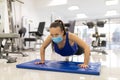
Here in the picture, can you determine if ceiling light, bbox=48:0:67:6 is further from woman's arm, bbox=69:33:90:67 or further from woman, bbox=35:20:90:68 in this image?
woman's arm, bbox=69:33:90:67

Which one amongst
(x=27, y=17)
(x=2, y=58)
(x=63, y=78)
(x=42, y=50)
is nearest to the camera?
(x=63, y=78)

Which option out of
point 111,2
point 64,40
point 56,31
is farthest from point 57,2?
point 56,31

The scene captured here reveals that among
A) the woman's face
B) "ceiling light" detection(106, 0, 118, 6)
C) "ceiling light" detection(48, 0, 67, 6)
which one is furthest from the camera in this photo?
"ceiling light" detection(48, 0, 67, 6)

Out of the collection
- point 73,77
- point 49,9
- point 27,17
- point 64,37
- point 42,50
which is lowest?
point 73,77

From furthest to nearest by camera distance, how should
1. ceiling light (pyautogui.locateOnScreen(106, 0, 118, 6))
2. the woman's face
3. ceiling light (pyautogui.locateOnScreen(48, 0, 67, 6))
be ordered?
ceiling light (pyautogui.locateOnScreen(48, 0, 67, 6)) < ceiling light (pyautogui.locateOnScreen(106, 0, 118, 6)) < the woman's face

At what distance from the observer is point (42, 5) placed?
845 cm

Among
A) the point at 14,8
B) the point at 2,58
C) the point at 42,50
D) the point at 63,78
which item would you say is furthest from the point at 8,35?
the point at 14,8

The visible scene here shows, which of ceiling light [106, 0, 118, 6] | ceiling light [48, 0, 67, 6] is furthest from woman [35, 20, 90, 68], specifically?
ceiling light [106, 0, 118, 6]

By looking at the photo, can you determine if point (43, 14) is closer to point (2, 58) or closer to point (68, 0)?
point (68, 0)

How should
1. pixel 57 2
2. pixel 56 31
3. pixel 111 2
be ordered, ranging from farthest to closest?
pixel 57 2, pixel 111 2, pixel 56 31

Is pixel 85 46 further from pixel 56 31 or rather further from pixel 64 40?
pixel 56 31

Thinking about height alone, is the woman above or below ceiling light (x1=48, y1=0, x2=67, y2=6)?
below

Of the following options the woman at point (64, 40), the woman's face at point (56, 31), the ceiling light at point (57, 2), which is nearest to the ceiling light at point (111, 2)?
the ceiling light at point (57, 2)

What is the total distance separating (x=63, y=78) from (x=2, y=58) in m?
Answer: 2.10
